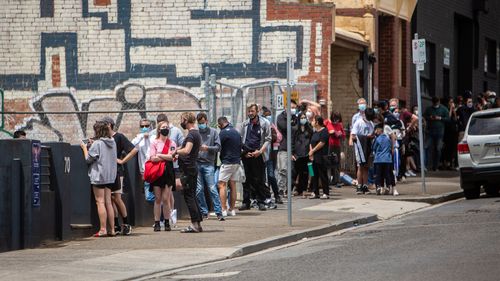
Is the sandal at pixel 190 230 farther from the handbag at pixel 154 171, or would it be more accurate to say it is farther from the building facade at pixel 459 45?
the building facade at pixel 459 45

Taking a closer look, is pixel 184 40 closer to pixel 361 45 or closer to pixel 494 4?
pixel 361 45

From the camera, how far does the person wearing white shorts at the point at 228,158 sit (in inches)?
867

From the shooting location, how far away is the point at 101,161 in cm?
1911

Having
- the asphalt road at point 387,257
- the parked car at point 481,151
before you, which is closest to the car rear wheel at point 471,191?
the parked car at point 481,151

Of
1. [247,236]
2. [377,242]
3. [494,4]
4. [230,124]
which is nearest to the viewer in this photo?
[377,242]

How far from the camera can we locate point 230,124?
22.5 meters

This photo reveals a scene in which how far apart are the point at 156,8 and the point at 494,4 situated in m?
19.6

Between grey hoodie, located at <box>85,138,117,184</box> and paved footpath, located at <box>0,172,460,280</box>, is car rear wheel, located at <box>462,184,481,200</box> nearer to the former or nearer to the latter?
paved footpath, located at <box>0,172,460,280</box>

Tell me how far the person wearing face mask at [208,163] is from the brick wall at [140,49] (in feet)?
26.4

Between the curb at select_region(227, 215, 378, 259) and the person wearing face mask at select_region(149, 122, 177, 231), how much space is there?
2.17m

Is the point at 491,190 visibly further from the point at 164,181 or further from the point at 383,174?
the point at 164,181

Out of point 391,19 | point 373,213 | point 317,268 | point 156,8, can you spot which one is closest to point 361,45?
point 391,19

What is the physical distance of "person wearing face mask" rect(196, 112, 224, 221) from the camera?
70.1ft

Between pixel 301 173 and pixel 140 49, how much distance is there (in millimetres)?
6450
